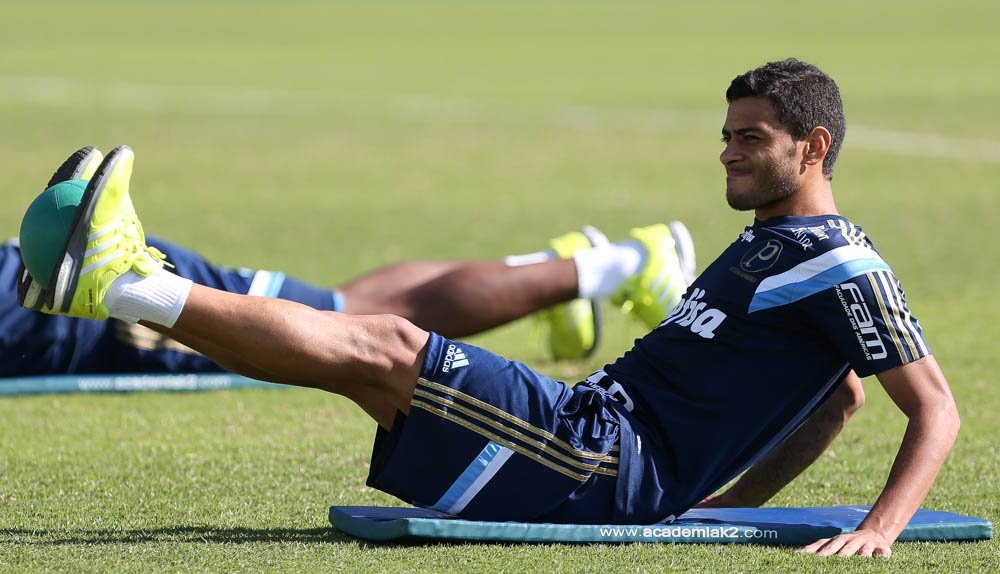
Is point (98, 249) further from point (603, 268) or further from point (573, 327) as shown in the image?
point (573, 327)

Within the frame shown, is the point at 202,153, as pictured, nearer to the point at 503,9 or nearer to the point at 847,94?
the point at 847,94

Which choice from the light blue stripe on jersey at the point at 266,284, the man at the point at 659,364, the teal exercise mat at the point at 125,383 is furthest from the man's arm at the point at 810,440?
the teal exercise mat at the point at 125,383

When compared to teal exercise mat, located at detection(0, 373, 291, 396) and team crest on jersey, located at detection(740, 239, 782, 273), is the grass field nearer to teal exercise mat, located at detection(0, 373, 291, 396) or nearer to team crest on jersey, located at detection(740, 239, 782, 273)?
teal exercise mat, located at detection(0, 373, 291, 396)

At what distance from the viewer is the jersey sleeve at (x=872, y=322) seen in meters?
4.03

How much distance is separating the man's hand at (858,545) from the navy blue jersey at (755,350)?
393 millimetres

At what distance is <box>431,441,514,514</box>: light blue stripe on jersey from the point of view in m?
4.11

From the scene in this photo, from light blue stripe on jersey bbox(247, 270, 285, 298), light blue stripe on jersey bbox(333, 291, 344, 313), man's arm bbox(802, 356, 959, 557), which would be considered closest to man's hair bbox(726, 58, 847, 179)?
man's arm bbox(802, 356, 959, 557)

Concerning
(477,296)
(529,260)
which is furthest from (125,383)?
(529,260)

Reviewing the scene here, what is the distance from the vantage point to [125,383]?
22.6 ft

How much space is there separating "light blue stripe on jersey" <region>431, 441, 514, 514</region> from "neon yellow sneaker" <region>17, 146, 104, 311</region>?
4.06 feet

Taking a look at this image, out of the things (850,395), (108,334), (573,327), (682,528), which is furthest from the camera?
(573,327)

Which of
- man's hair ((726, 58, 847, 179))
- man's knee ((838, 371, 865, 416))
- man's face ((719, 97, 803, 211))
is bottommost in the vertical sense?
man's knee ((838, 371, 865, 416))

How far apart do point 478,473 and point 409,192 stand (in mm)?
10148

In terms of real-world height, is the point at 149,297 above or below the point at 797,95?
below
